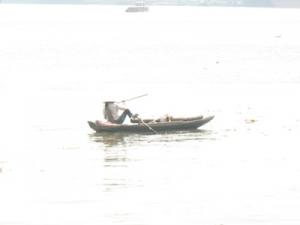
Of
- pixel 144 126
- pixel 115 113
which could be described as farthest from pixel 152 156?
pixel 115 113

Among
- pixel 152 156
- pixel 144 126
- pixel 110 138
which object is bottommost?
pixel 152 156

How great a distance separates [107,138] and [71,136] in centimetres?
264

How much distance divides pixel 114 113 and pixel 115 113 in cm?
4

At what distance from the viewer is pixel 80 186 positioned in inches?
1287

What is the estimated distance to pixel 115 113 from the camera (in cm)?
4322

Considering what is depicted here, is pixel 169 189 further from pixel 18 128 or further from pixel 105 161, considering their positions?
pixel 18 128

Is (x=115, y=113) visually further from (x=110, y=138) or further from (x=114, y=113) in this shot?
(x=110, y=138)

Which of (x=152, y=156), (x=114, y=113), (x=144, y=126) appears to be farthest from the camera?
(x=114, y=113)

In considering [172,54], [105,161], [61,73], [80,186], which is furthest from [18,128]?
[172,54]

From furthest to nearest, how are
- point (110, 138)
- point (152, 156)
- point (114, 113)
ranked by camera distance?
point (114, 113) → point (110, 138) → point (152, 156)

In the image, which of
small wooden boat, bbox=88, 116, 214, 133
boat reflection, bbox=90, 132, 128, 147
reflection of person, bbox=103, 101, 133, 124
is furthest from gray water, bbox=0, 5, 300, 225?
reflection of person, bbox=103, 101, 133, 124

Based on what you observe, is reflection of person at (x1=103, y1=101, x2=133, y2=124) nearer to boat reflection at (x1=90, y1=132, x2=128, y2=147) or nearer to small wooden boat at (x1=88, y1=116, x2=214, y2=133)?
small wooden boat at (x1=88, y1=116, x2=214, y2=133)

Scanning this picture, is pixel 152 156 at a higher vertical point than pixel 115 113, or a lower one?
lower

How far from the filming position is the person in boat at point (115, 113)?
42.8m
